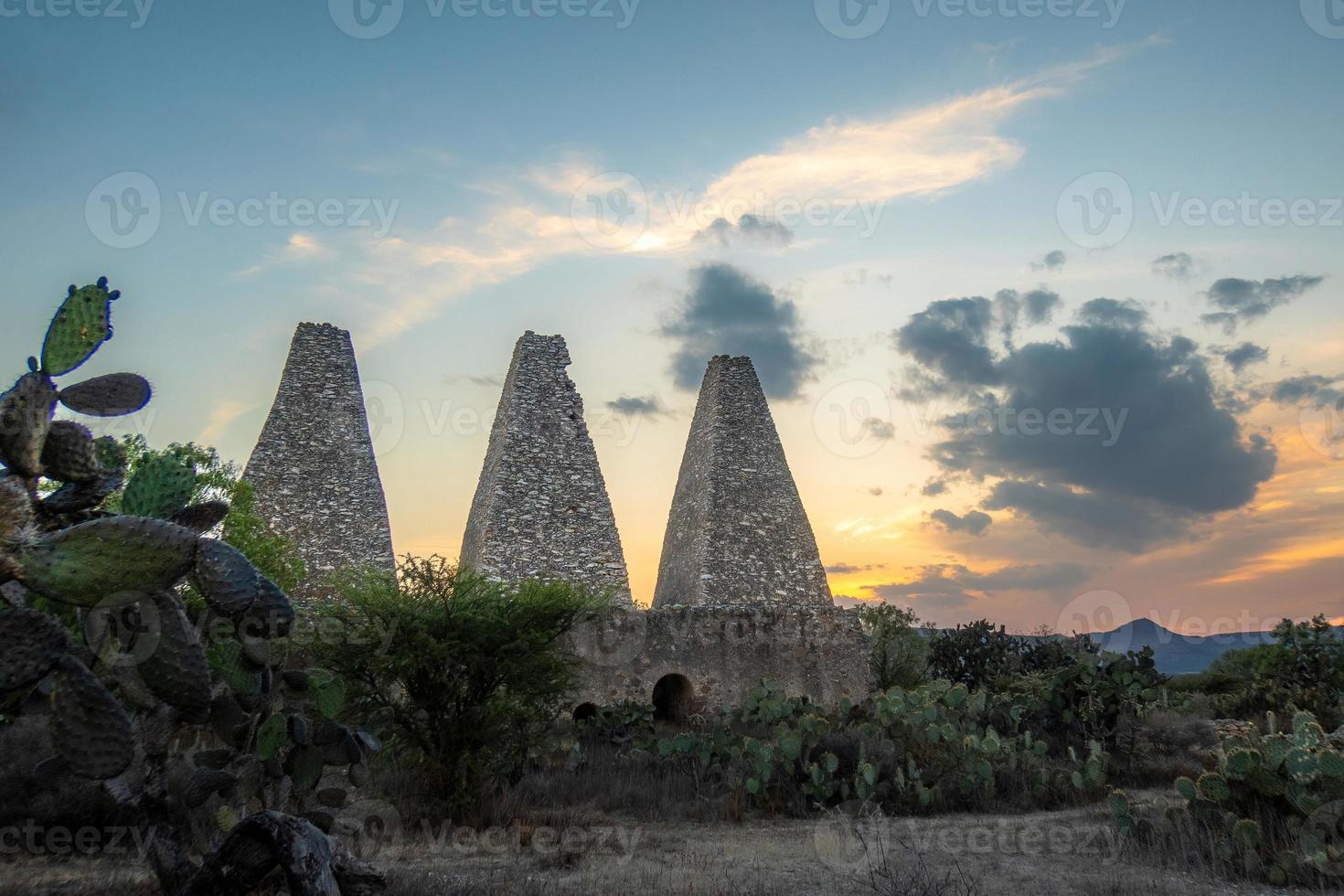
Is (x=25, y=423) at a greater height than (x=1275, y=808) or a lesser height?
greater

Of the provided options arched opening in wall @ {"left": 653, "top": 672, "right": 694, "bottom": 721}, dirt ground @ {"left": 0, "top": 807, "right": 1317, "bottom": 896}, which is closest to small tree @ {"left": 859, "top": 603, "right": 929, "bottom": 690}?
arched opening in wall @ {"left": 653, "top": 672, "right": 694, "bottom": 721}

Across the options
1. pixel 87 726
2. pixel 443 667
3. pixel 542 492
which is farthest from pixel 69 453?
pixel 542 492

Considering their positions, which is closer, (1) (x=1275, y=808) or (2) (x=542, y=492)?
(1) (x=1275, y=808)

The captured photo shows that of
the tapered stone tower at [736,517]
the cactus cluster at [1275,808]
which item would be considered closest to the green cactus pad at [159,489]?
the cactus cluster at [1275,808]

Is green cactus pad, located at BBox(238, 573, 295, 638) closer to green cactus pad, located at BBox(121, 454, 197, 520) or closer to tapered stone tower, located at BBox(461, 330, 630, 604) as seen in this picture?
green cactus pad, located at BBox(121, 454, 197, 520)

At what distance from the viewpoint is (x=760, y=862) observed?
7105 millimetres

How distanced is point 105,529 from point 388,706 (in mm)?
5531

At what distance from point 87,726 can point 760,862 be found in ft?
16.5

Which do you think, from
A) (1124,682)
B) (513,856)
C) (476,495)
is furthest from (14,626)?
(476,495)

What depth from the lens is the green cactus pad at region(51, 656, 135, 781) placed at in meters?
3.67

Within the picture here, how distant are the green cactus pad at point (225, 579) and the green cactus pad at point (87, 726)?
0.62 m

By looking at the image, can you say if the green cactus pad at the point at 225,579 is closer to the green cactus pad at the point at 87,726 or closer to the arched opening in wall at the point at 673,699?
the green cactus pad at the point at 87,726

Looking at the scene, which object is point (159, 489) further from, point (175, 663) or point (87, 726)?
point (87, 726)

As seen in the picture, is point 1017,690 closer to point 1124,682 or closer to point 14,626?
point 1124,682
